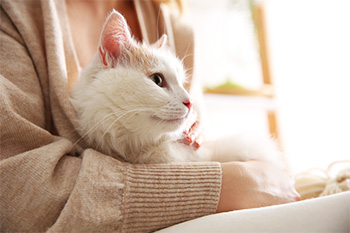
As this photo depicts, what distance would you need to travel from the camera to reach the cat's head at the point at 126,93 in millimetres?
698

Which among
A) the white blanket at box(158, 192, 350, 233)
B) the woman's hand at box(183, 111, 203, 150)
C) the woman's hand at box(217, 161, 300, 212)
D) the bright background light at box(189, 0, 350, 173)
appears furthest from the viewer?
the bright background light at box(189, 0, 350, 173)

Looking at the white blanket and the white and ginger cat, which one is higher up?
the white and ginger cat

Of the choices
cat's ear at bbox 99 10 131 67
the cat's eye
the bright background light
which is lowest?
the bright background light

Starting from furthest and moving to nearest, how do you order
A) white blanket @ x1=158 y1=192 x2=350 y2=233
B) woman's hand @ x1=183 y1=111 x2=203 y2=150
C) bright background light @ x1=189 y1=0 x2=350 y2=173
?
bright background light @ x1=189 y1=0 x2=350 y2=173, woman's hand @ x1=183 y1=111 x2=203 y2=150, white blanket @ x1=158 y1=192 x2=350 y2=233

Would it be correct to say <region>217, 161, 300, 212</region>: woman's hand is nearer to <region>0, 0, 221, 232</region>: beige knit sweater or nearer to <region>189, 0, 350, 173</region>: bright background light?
<region>0, 0, 221, 232</region>: beige knit sweater

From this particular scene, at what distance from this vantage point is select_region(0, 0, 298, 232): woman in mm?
567

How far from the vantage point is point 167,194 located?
0.62m

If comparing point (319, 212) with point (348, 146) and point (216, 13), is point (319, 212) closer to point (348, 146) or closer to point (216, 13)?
point (348, 146)

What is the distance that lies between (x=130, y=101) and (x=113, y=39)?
0.20m

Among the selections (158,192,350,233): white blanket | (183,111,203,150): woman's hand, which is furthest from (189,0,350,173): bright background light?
(158,192,350,233): white blanket

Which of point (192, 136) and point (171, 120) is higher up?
point (171, 120)

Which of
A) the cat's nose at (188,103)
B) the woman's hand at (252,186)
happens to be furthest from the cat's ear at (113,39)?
the woman's hand at (252,186)

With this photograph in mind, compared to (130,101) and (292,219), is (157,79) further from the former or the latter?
(292,219)

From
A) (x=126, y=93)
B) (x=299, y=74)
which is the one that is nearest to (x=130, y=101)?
(x=126, y=93)
